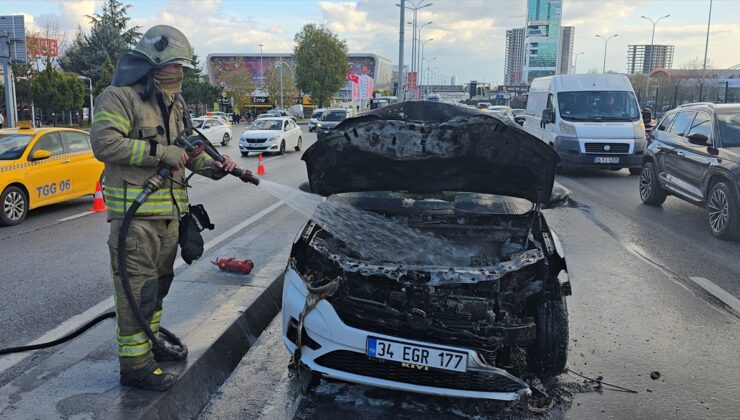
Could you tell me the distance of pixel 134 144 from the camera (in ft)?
10.2

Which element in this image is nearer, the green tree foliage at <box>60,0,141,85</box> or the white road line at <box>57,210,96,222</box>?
the white road line at <box>57,210,96,222</box>

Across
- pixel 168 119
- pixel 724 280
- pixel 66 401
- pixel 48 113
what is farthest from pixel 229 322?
pixel 48 113

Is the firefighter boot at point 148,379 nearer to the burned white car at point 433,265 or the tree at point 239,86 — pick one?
the burned white car at point 433,265

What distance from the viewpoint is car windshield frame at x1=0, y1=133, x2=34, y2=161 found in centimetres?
948

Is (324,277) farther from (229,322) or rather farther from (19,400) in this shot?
(19,400)

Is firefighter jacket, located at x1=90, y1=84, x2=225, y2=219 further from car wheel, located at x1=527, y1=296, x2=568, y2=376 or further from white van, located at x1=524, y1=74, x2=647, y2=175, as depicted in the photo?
white van, located at x1=524, y1=74, x2=647, y2=175

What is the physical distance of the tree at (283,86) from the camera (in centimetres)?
7975

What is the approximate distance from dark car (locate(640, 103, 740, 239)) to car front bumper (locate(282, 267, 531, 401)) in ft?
21.6

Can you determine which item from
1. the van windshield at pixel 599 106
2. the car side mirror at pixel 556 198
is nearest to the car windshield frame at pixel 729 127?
the car side mirror at pixel 556 198

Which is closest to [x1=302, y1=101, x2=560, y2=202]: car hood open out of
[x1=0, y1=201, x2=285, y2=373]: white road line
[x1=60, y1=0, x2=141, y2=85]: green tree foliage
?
[x1=0, y1=201, x2=285, y2=373]: white road line

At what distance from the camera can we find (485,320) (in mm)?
3227

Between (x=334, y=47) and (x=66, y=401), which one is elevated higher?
(x=334, y=47)

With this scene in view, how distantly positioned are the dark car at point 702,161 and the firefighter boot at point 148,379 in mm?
7766

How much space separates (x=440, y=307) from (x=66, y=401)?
211 cm
